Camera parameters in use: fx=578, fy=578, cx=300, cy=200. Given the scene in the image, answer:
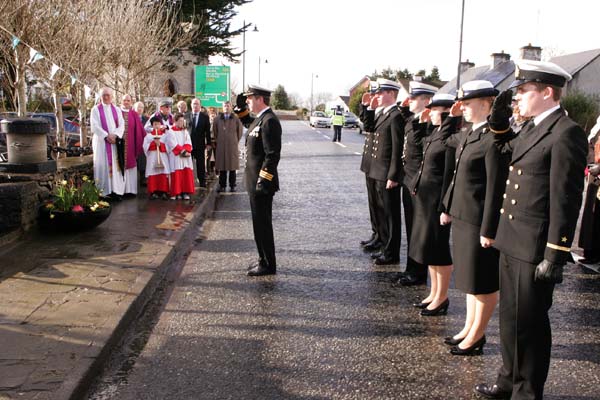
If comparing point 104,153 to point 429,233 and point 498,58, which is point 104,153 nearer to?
point 429,233

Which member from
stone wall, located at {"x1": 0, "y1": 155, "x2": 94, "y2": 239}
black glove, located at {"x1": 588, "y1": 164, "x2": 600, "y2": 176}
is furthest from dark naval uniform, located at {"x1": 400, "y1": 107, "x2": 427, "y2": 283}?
stone wall, located at {"x1": 0, "y1": 155, "x2": 94, "y2": 239}

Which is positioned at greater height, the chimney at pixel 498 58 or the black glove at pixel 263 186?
the chimney at pixel 498 58

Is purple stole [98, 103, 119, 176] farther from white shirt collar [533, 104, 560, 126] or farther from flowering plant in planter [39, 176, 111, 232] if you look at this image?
white shirt collar [533, 104, 560, 126]

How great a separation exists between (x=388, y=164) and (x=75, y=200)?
4035 millimetres

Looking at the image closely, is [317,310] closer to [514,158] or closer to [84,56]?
[514,158]

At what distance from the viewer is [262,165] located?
6.19 m

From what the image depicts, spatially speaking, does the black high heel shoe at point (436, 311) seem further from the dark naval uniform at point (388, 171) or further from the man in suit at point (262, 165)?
the man in suit at point (262, 165)

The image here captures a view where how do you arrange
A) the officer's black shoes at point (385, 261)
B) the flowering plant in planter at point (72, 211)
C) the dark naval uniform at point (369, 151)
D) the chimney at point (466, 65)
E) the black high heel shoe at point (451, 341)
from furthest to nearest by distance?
the chimney at point (466, 65) → the flowering plant in planter at point (72, 211) → the dark naval uniform at point (369, 151) → the officer's black shoes at point (385, 261) → the black high heel shoe at point (451, 341)

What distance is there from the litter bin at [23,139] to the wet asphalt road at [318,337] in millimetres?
2553

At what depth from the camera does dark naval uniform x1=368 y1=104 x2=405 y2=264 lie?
6.45 metres

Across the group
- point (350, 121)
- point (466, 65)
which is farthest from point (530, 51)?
point (350, 121)

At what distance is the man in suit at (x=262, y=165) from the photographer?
608 centimetres

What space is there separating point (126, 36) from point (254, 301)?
1261cm

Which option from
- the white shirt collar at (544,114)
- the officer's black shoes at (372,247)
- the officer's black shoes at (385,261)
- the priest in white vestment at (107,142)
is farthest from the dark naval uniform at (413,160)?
the priest in white vestment at (107,142)
